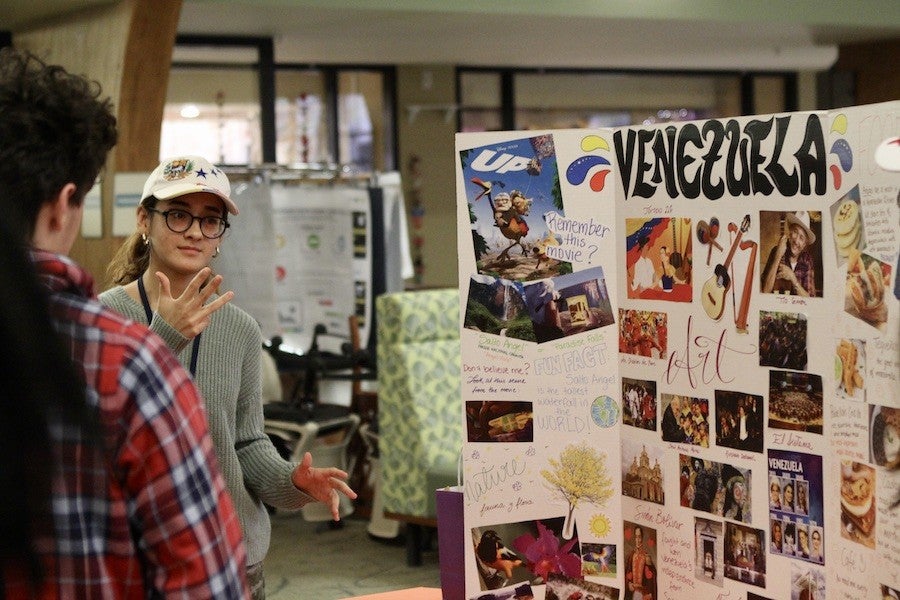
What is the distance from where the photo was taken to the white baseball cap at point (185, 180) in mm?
2039

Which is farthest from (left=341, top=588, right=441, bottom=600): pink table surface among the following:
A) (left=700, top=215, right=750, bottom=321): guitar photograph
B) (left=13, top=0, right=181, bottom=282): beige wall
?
(left=13, top=0, right=181, bottom=282): beige wall

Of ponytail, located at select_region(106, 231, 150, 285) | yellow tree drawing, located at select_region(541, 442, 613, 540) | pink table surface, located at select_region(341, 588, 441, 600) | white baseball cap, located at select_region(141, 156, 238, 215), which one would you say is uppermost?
white baseball cap, located at select_region(141, 156, 238, 215)

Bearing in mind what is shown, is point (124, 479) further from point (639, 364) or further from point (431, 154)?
point (431, 154)

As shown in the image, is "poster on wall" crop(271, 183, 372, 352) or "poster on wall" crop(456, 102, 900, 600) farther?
"poster on wall" crop(271, 183, 372, 352)

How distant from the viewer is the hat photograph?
2.41 metres

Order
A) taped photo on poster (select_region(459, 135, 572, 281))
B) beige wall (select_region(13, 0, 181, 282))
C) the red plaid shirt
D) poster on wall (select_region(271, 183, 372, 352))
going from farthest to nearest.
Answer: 1. poster on wall (select_region(271, 183, 372, 352))
2. beige wall (select_region(13, 0, 181, 282))
3. taped photo on poster (select_region(459, 135, 572, 281))
4. the red plaid shirt

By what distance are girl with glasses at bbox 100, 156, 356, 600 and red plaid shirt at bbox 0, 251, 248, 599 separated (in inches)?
32.3

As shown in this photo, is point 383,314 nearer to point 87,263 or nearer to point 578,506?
point 87,263

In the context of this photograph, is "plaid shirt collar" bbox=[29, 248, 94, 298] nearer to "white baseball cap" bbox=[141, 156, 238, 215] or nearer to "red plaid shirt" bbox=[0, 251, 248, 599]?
"red plaid shirt" bbox=[0, 251, 248, 599]

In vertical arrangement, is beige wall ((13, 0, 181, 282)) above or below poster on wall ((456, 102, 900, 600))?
above

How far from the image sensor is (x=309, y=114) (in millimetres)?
9727

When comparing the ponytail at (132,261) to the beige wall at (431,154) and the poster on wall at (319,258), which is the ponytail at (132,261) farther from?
the beige wall at (431,154)

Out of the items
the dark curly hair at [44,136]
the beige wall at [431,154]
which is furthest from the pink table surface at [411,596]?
the beige wall at [431,154]

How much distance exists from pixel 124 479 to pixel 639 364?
1.86 m
